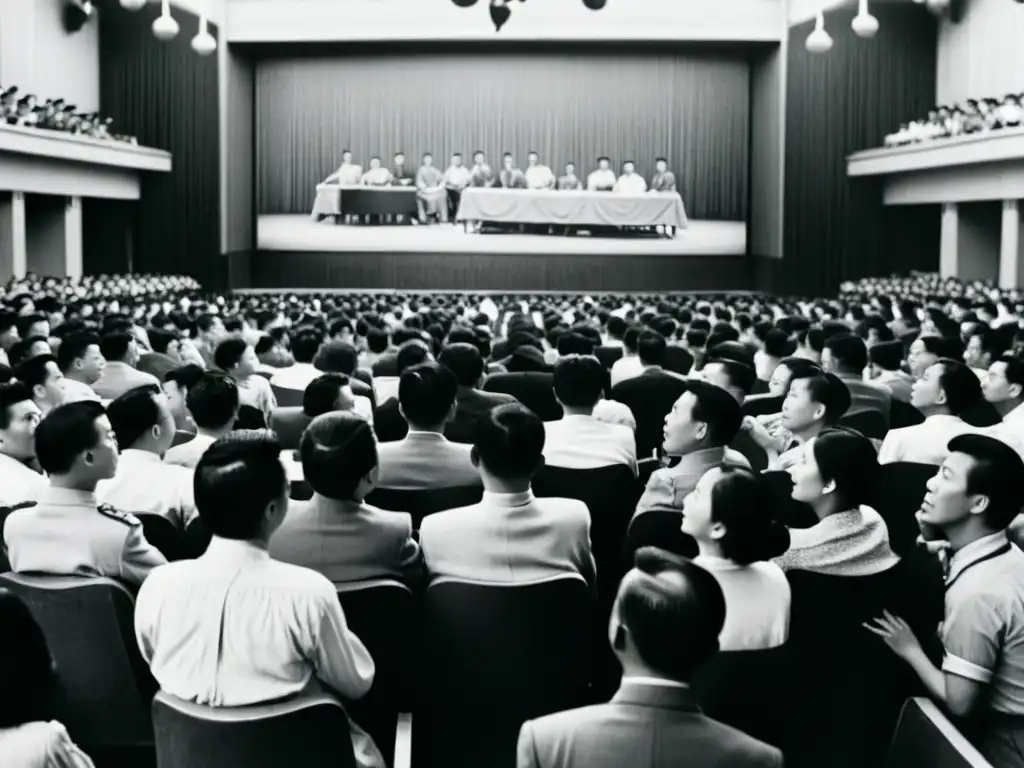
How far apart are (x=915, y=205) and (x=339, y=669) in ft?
71.4

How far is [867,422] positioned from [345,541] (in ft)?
10.6

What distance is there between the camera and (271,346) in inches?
330

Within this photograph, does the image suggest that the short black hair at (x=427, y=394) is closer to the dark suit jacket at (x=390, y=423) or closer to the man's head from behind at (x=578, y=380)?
the man's head from behind at (x=578, y=380)

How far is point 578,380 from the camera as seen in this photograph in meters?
5.00

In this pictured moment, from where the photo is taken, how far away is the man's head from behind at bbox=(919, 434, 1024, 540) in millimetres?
2992

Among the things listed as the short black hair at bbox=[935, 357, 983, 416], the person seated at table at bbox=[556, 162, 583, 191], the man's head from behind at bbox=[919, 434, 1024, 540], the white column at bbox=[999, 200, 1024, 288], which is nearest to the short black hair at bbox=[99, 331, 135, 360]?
the short black hair at bbox=[935, 357, 983, 416]

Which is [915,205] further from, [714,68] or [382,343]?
[382,343]

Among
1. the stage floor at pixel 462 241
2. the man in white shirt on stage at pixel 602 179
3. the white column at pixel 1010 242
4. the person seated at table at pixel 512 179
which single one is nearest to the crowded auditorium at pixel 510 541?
the white column at pixel 1010 242

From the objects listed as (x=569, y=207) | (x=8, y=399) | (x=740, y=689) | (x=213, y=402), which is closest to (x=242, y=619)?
(x=740, y=689)

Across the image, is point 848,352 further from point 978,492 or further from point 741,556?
point 741,556

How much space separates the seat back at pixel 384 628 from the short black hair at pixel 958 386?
2833 mm

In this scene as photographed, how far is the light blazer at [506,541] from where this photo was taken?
3299 mm

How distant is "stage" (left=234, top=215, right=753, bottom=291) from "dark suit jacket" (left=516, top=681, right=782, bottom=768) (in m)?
19.7

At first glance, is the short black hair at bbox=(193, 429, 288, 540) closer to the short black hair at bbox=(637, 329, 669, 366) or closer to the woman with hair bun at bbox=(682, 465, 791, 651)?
the woman with hair bun at bbox=(682, 465, 791, 651)
